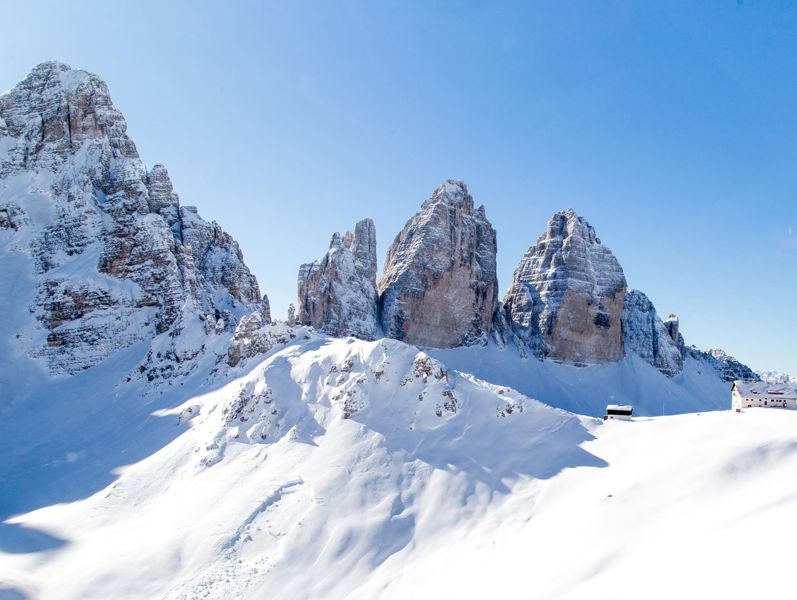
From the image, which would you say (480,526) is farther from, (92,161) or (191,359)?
(92,161)

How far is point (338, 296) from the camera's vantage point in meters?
97.2

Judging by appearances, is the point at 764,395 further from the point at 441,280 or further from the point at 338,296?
the point at 338,296

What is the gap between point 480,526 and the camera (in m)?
33.4

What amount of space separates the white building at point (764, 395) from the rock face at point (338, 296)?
198 ft

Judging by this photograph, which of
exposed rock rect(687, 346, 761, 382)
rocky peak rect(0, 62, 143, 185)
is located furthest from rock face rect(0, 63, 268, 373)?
exposed rock rect(687, 346, 761, 382)

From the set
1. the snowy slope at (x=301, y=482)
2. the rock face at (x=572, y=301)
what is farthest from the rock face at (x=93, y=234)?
the rock face at (x=572, y=301)

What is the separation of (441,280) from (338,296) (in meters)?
18.0

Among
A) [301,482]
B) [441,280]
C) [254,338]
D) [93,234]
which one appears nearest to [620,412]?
[301,482]

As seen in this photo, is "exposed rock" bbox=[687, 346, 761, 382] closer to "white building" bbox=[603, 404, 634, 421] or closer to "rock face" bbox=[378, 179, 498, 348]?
"rock face" bbox=[378, 179, 498, 348]

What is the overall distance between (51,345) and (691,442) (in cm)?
6791

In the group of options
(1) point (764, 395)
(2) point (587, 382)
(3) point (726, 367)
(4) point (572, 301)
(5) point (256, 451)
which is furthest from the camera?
(3) point (726, 367)

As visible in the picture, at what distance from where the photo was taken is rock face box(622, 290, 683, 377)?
Answer: 400 feet

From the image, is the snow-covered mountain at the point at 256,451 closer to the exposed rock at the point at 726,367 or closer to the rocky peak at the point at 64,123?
the rocky peak at the point at 64,123

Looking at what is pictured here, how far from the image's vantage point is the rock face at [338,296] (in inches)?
3767
